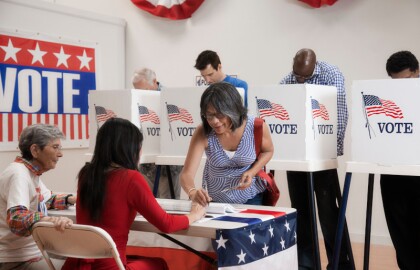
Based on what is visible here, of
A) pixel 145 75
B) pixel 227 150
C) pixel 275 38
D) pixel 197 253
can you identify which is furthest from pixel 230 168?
pixel 275 38

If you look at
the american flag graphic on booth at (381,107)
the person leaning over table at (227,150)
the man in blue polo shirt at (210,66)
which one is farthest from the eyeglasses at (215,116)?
the man in blue polo shirt at (210,66)

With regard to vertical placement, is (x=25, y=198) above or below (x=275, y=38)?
below

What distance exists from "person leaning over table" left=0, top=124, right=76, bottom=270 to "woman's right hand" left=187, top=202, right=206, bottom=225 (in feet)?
1.79

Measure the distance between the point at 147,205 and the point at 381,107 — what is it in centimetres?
153

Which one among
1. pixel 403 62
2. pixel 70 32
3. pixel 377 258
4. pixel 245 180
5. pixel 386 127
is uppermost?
pixel 70 32

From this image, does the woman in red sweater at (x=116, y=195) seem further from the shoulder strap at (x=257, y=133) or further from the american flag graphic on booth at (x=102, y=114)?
the american flag graphic on booth at (x=102, y=114)

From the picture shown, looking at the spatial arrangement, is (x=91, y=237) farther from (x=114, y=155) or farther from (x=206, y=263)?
(x=206, y=263)

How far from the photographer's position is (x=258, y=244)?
2.30 metres

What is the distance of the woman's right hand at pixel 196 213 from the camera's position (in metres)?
2.31

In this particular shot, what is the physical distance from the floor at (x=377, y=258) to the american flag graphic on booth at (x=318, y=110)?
1.24 m

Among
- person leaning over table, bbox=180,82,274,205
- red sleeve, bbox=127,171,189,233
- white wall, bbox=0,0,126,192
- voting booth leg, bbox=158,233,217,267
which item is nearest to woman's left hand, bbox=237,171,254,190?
person leaning over table, bbox=180,82,274,205

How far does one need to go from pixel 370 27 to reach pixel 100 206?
3.56 m

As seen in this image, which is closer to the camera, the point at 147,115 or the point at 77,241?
the point at 77,241

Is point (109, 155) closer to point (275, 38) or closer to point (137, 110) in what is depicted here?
point (137, 110)
